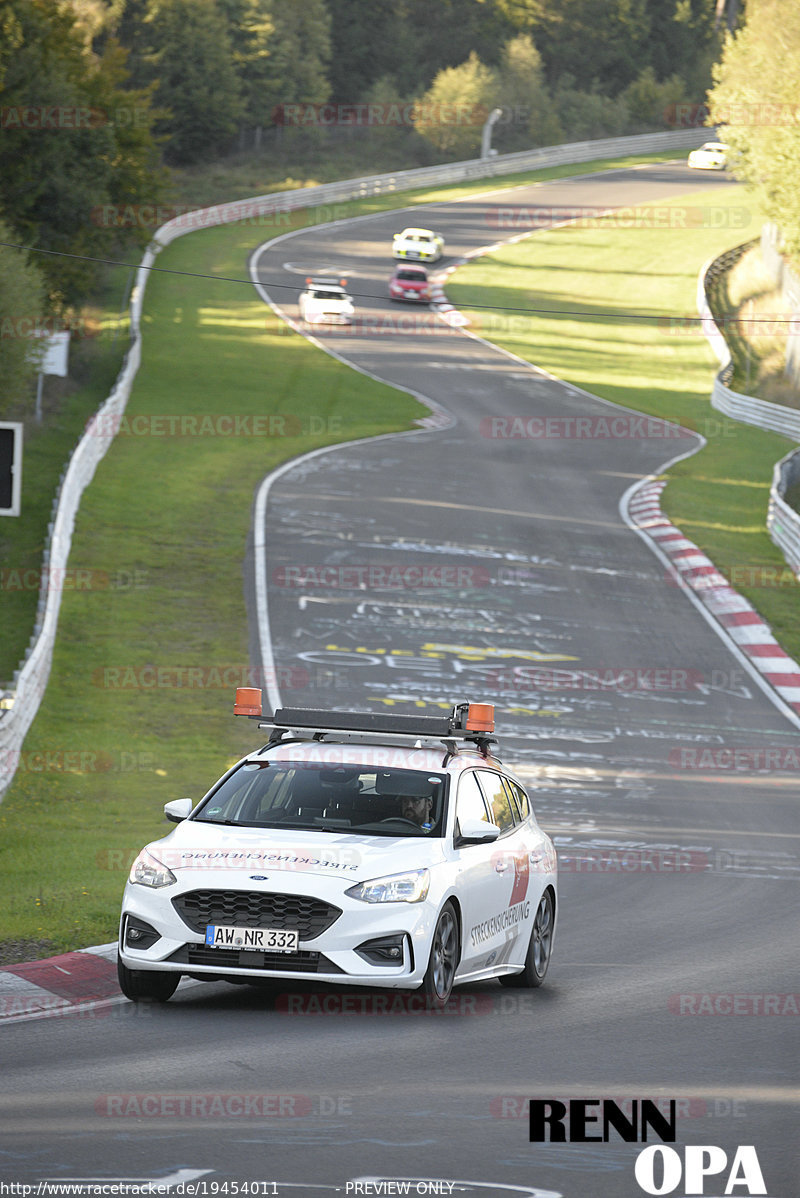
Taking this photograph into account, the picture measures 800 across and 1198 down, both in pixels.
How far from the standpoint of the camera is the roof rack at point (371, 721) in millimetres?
11195

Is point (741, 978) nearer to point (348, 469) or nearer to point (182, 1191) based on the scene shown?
point (182, 1191)

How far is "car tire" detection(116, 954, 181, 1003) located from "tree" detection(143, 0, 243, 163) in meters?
88.5

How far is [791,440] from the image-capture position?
1900 inches

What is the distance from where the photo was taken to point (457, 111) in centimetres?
11219

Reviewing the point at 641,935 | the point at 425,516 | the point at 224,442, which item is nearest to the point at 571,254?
the point at 224,442

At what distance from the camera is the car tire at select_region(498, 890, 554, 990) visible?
1132 centimetres

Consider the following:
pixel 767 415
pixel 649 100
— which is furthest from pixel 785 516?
pixel 649 100

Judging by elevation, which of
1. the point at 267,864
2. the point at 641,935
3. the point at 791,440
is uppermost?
the point at 267,864

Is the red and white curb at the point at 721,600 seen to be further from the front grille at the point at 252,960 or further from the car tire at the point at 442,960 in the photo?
the front grille at the point at 252,960

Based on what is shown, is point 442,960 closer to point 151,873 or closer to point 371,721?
point 151,873

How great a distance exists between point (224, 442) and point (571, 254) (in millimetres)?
38668

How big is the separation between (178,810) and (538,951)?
2.68 m

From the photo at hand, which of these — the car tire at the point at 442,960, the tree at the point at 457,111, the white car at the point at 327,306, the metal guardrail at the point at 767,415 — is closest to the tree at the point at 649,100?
the tree at the point at 457,111

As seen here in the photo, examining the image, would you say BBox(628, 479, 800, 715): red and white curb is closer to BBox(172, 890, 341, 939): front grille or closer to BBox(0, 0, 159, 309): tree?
BBox(172, 890, 341, 939): front grille
